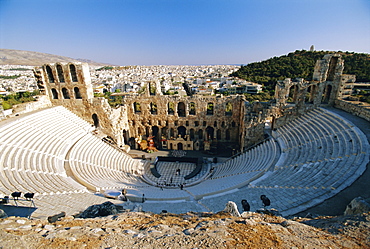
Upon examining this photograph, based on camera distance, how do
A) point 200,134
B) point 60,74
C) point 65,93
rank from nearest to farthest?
point 60,74
point 65,93
point 200,134

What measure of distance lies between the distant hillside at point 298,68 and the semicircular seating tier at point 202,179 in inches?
1217

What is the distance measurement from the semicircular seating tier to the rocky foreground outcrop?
9.96ft

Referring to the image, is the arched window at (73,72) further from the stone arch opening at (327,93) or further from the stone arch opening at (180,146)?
the stone arch opening at (327,93)

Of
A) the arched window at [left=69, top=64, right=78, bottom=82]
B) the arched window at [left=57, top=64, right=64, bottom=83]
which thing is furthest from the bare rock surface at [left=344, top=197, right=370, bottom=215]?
the arched window at [left=57, top=64, right=64, bottom=83]

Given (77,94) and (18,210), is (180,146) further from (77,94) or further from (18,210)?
(18,210)

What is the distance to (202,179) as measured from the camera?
55.2ft

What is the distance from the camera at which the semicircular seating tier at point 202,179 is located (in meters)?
8.83

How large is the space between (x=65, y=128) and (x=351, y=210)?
66.3ft

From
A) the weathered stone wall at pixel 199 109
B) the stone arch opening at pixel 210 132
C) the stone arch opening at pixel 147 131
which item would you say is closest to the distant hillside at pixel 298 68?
the weathered stone wall at pixel 199 109

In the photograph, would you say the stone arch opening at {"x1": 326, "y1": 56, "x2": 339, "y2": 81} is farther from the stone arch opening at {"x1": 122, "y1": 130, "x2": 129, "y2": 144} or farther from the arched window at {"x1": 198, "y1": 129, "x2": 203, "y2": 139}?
the stone arch opening at {"x1": 122, "y1": 130, "x2": 129, "y2": 144}

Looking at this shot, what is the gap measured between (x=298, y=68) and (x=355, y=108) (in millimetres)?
36477

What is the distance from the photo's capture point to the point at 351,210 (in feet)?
20.4

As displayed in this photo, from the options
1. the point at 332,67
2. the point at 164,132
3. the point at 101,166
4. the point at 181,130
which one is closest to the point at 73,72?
the point at 101,166

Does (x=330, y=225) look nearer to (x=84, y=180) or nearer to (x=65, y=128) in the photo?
(x=84, y=180)
